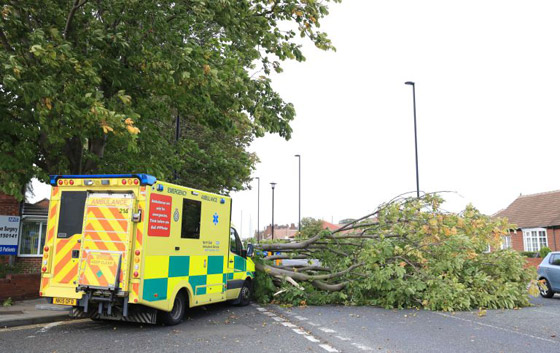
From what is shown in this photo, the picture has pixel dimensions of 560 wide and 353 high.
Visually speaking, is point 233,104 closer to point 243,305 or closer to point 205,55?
point 205,55

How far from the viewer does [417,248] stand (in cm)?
1282

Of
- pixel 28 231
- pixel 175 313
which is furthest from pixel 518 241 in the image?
pixel 175 313

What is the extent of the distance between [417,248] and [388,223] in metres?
1.24

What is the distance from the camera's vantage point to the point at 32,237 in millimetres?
18922

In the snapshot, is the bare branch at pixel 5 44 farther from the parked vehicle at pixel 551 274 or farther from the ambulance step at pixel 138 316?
the parked vehicle at pixel 551 274

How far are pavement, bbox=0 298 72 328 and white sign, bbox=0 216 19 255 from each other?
8.50 feet

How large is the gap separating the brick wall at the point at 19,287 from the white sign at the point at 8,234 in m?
1.49

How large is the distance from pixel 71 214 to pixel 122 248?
139cm

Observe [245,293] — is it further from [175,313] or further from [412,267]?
[412,267]

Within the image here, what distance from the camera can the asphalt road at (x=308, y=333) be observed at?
760cm

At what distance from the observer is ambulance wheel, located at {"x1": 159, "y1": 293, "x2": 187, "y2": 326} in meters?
9.35

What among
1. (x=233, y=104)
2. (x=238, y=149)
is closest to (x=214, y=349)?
(x=233, y=104)

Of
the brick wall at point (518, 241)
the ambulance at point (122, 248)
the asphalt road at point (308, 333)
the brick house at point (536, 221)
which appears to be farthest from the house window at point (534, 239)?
the ambulance at point (122, 248)

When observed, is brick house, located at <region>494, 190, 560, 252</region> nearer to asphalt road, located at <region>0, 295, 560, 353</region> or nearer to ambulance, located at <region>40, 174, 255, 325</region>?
asphalt road, located at <region>0, 295, 560, 353</region>
